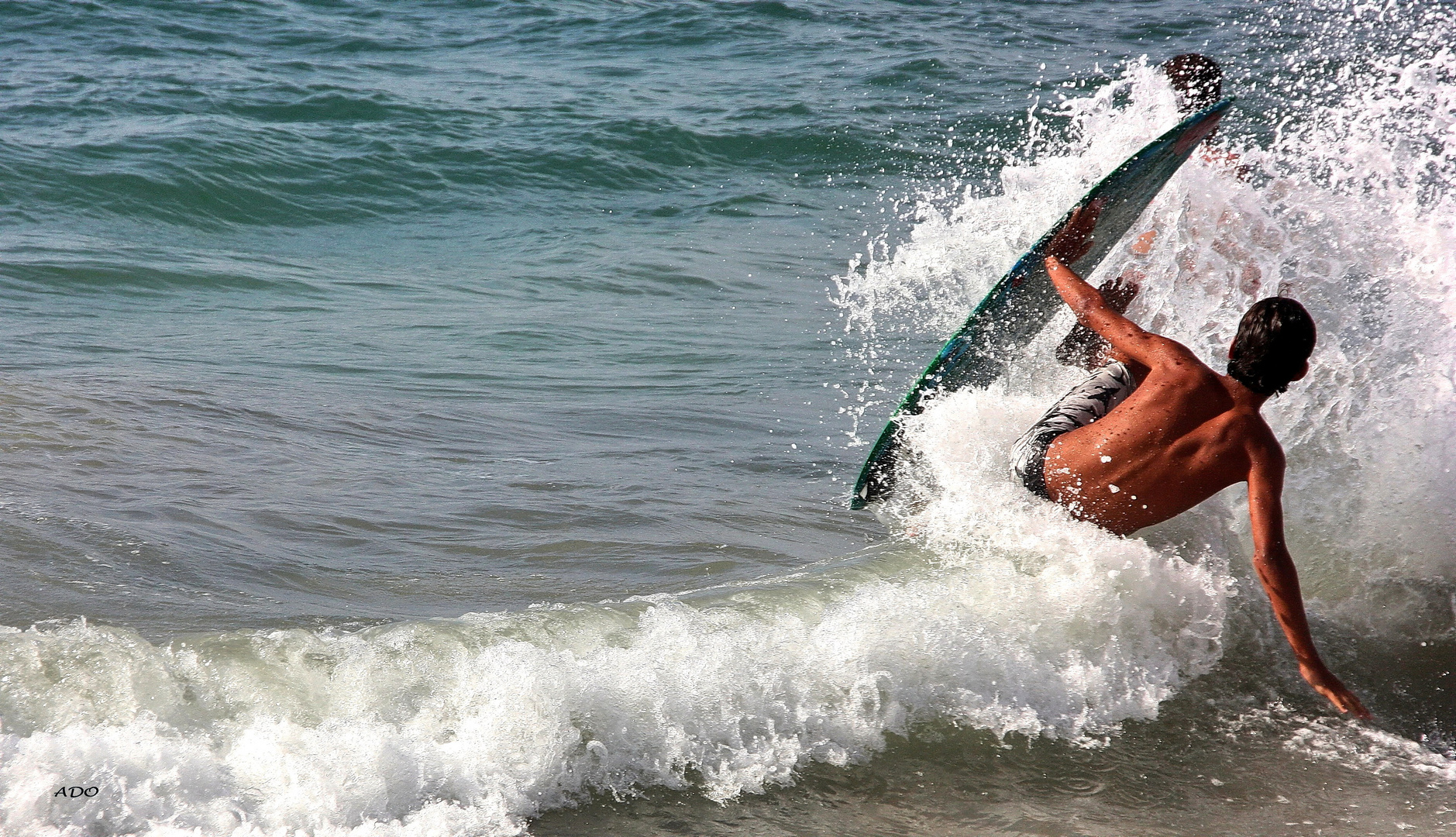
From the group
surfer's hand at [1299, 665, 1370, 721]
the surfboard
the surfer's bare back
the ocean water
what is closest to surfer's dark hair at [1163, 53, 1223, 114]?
the ocean water

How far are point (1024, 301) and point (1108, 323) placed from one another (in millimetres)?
755

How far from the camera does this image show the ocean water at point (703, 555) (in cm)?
306

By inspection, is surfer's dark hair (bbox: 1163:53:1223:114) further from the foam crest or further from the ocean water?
the foam crest

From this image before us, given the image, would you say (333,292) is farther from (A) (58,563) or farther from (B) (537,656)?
(B) (537,656)

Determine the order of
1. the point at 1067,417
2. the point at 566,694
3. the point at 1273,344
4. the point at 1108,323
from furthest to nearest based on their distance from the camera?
the point at 1067,417 → the point at 1108,323 → the point at 1273,344 → the point at 566,694

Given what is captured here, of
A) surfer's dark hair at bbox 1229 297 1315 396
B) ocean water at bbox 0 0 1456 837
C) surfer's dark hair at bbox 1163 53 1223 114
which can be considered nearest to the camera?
ocean water at bbox 0 0 1456 837

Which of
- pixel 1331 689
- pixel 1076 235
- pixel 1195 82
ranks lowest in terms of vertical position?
pixel 1331 689

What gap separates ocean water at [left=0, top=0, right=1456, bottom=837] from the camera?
3.06 metres

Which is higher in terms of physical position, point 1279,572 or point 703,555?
point 1279,572

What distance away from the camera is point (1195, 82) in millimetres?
5082

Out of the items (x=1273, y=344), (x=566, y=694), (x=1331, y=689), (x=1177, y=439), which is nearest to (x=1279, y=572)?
(x=1331, y=689)

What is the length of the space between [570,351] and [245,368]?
2125mm

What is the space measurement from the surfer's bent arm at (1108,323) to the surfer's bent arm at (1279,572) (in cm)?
44

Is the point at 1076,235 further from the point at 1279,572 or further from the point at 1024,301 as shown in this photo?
the point at 1279,572
